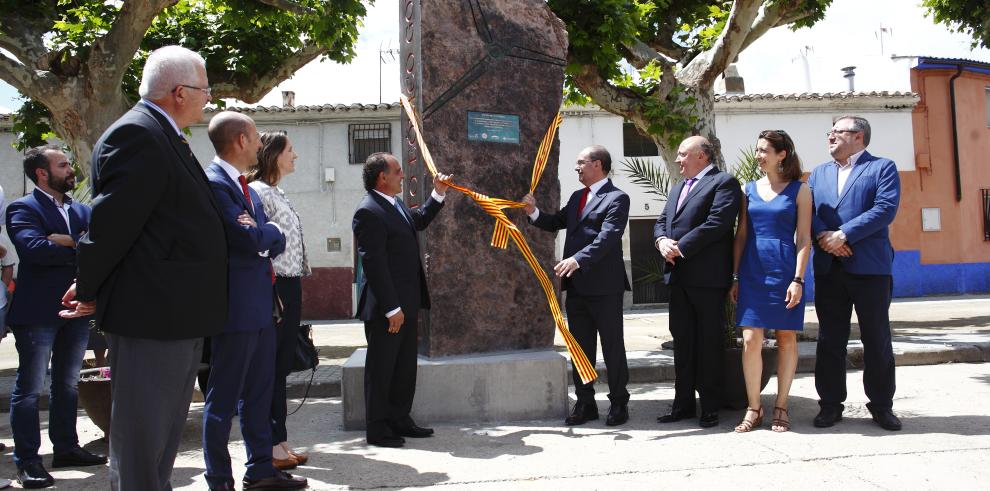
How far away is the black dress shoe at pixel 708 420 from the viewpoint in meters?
5.00

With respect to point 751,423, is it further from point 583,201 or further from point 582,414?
point 583,201

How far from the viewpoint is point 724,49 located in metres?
9.82

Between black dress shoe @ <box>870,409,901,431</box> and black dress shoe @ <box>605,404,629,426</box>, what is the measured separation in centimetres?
147

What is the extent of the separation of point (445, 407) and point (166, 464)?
2.47 metres

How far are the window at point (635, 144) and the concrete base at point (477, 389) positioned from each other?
14411 millimetres

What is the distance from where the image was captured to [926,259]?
20.1 metres

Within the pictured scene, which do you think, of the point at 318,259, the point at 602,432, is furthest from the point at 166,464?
the point at 318,259

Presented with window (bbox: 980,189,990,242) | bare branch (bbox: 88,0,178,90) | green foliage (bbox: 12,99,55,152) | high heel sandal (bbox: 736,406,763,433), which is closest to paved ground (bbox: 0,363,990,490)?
high heel sandal (bbox: 736,406,763,433)

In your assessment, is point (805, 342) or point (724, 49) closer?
point (805, 342)

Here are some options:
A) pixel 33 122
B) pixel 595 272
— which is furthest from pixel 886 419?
pixel 33 122

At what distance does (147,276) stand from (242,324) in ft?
2.95

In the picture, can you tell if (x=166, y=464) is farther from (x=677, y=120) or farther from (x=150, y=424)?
(x=677, y=120)

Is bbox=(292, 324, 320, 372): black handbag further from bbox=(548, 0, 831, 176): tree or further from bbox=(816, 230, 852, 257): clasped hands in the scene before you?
bbox=(548, 0, 831, 176): tree

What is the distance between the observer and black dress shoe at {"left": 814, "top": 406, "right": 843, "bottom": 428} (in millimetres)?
4867
